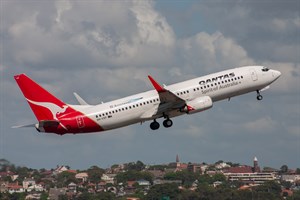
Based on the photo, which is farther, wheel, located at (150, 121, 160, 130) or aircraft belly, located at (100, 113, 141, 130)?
wheel, located at (150, 121, 160, 130)

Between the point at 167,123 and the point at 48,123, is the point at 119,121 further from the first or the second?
the point at 48,123

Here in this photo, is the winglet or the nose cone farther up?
the nose cone

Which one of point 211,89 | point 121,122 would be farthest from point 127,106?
point 211,89

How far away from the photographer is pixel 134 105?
155000 mm

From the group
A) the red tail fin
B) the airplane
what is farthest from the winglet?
the red tail fin

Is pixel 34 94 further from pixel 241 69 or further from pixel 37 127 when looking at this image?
pixel 241 69

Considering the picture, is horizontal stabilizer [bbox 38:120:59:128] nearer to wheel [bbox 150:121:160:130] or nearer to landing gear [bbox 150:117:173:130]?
wheel [bbox 150:121:160:130]

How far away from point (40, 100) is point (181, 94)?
20924mm

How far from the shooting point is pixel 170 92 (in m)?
154

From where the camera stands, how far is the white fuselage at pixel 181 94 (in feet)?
506

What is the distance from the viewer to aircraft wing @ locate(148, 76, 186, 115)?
502ft

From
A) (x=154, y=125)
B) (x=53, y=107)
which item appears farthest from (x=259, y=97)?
(x=53, y=107)

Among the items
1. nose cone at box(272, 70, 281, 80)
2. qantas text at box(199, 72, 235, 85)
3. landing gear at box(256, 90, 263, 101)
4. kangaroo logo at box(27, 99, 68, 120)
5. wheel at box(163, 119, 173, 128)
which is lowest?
wheel at box(163, 119, 173, 128)

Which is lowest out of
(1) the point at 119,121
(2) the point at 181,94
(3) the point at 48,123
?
(3) the point at 48,123
